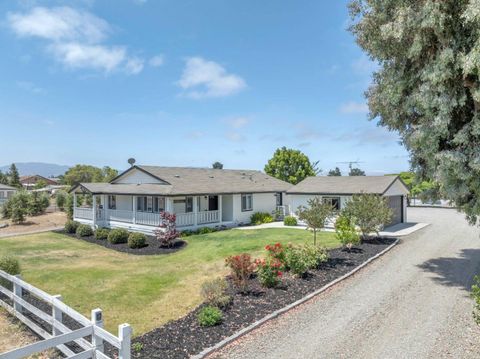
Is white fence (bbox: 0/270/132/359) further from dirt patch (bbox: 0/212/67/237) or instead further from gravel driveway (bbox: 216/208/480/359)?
dirt patch (bbox: 0/212/67/237)

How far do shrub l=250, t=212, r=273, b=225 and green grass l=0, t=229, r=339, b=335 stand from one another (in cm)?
464

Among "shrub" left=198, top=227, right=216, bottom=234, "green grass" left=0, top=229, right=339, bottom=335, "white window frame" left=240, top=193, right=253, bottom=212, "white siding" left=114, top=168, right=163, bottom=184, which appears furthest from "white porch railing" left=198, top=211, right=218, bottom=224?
"white siding" left=114, top=168, right=163, bottom=184

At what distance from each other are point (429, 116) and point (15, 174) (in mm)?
82175

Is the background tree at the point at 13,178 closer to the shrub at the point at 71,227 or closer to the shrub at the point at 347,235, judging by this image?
the shrub at the point at 71,227

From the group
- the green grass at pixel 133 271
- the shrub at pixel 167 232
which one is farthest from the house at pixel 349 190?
the shrub at pixel 167 232

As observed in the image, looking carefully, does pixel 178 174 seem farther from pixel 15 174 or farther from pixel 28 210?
pixel 15 174

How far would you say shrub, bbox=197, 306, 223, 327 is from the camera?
27.2ft

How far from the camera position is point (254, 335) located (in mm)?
7938

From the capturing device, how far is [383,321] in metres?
8.60

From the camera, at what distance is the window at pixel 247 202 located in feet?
96.1

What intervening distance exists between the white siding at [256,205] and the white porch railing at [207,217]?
2.12m

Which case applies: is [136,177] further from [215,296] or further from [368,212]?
[215,296]

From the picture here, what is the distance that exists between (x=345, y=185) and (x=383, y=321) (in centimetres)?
1965

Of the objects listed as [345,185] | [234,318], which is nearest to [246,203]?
[345,185]
